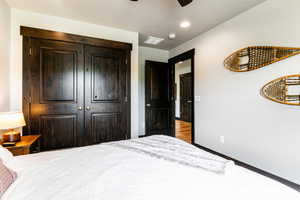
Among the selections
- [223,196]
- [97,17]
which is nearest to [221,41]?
[97,17]

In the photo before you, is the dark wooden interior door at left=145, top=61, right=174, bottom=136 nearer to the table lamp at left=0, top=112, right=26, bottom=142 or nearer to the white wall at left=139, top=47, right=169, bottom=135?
the white wall at left=139, top=47, right=169, bottom=135

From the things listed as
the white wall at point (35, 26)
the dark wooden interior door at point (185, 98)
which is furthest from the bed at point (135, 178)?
the dark wooden interior door at point (185, 98)

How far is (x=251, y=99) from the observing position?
2.18m

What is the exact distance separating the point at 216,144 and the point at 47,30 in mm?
3710

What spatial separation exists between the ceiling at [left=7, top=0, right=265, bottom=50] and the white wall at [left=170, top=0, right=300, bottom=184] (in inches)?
11.6

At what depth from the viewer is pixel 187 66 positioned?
616 cm

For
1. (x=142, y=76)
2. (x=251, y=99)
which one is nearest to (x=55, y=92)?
(x=142, y=76)

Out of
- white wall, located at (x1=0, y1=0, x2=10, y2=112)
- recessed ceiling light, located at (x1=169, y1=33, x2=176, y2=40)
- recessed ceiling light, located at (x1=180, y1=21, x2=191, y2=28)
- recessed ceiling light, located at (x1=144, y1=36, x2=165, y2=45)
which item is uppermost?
recessed ceiling light, located at (x1=144, y1=36, x2=165, y2=45)

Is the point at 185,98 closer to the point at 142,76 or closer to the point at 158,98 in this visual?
the point at 158,98

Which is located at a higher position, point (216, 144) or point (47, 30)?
point (47, 30)

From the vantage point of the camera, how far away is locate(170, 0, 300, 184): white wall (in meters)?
1.79

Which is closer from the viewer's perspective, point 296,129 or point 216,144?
point 296,129

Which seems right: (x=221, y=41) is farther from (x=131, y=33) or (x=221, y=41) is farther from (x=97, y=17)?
(x=97, y=17)

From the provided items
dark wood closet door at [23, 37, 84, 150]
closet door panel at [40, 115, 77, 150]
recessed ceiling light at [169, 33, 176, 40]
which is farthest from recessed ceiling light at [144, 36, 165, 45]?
closet door panel at [40, 115, 77, 150]
